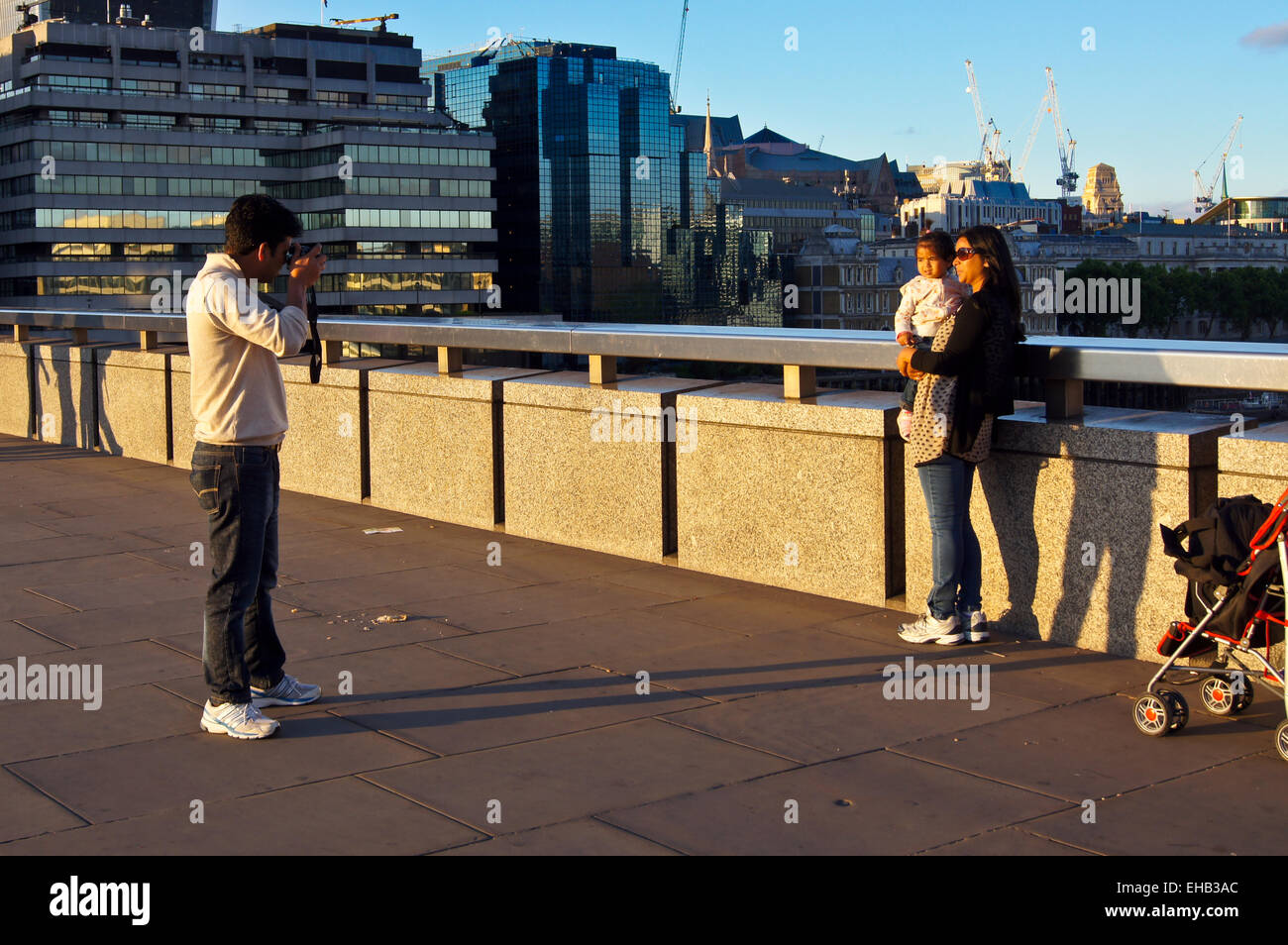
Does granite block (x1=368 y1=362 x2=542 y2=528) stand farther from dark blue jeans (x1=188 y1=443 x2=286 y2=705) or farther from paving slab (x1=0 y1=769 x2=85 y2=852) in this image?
paving slab (x1=0 y1=769 x2=85 y2=852)

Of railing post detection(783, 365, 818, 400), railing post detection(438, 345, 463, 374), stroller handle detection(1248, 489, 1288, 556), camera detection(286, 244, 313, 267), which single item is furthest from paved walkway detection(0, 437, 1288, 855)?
railing post detection(438, 345, 463, 374)

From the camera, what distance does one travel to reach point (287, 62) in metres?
136

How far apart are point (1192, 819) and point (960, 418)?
2.30 metres

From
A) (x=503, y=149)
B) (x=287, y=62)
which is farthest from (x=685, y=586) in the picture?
(x=503, y=149)

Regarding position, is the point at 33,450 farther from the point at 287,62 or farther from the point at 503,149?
the point at 503,149

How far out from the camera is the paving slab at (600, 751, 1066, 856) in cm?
396

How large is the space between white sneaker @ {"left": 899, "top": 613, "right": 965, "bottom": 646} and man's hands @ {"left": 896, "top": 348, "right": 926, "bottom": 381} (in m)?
1.01

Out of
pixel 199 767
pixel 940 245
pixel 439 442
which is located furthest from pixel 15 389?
pixel 199 767

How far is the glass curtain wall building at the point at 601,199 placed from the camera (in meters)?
164

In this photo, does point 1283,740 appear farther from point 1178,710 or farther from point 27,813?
point 27,813

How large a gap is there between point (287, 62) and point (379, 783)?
141261mm

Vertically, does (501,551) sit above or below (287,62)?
below

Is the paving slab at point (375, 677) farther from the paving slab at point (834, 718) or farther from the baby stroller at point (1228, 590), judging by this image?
the baby stroller at point (1228, 590)

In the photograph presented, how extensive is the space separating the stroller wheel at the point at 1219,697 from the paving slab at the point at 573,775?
1.57m
